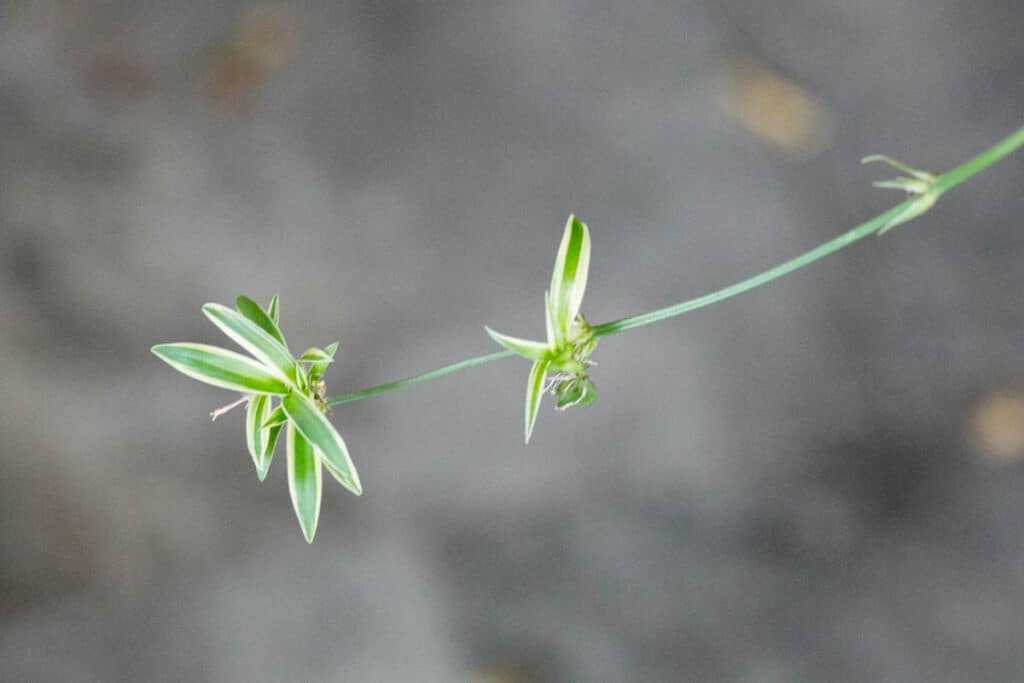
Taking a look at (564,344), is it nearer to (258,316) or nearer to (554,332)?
(554,332)

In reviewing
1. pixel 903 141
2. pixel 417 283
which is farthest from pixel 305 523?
pixel 903 141

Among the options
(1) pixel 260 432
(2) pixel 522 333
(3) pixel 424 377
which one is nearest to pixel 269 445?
(1) pixel 260 432

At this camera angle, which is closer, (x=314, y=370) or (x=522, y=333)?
(x=314, y=370)

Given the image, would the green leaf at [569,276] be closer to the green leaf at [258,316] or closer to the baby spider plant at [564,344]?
the baby spider plant at [564,344]

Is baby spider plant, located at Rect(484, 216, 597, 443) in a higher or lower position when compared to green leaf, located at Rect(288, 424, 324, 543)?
higher

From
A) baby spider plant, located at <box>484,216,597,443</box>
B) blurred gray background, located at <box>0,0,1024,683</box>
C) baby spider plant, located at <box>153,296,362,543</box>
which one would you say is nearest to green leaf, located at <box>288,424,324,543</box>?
baby spider plant, located at <box>153,296,362,543</box>

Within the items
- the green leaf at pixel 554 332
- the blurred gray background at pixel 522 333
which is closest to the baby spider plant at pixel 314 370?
the green leaf at pixel 554 332

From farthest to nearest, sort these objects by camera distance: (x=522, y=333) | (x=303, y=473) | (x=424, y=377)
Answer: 1. (x=522, y=333)
2. (x=303, y=473)
3. (x=424, y=377)

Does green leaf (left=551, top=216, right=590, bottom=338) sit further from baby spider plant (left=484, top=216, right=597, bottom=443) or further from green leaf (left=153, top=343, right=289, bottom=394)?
green leaf (left=153, top=343, right=289, bottom=394)
